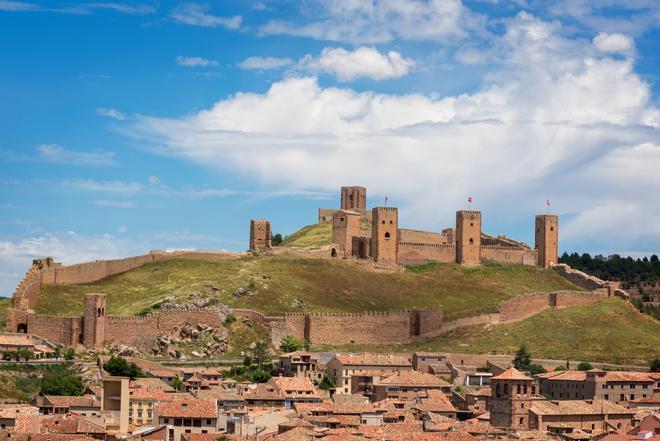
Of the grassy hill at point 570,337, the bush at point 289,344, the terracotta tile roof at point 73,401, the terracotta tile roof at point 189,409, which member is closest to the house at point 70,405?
the terracotta tile roof at point 73,401

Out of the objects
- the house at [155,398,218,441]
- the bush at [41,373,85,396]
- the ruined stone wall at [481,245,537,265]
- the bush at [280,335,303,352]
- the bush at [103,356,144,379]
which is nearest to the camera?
the house at [155,398,218,441]

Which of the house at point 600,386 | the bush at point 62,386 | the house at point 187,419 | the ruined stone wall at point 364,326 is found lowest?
the house at point 187,419

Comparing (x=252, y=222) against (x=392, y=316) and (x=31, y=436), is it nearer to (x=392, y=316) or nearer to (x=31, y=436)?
(x=392, y=316)

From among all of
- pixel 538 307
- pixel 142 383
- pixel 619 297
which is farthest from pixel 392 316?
pixel 142 383

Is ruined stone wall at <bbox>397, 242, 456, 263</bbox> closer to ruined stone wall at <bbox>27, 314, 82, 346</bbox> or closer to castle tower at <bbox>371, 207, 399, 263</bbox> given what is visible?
castle tower at <bbox>371, 207, 399, 263</bbox>

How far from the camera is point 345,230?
122 m

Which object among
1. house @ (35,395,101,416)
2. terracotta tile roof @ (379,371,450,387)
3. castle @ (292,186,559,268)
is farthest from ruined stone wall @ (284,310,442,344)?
house @ (35,395,101,416)

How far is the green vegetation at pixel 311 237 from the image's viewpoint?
12812 cm

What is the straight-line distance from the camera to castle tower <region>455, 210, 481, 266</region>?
402 feet

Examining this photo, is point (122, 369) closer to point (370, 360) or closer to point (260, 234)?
point (370, 360)

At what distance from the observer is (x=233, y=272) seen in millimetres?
108562

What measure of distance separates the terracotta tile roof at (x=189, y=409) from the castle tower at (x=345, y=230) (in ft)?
170

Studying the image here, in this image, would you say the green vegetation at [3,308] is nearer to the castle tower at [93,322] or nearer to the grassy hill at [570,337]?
the castle tower at [93,322]

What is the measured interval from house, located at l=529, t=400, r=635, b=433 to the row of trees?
6884cm
